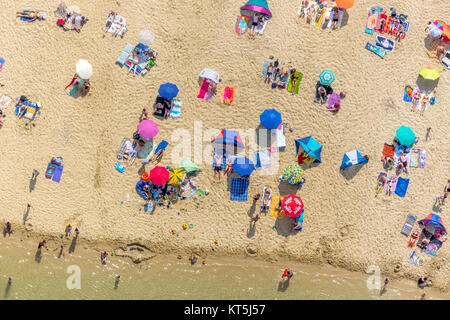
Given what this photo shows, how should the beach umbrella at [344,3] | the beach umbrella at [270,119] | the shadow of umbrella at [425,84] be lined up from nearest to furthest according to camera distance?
the beach umbrella at [270,119]
the beach umbrella at [344,3]
the shadow of umbrella at [425,84]

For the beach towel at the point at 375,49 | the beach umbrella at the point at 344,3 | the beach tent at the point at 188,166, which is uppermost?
the beach umbrella at the point at 344,3

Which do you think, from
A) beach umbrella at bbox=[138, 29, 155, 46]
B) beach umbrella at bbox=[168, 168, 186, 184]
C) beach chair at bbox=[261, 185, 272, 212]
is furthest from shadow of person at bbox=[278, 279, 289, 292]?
beach umbrella at bbox=[138, 29, 155, 46]

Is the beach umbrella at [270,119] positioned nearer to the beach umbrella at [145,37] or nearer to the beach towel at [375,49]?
the beach towel at [375,49]

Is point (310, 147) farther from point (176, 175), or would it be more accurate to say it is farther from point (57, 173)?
point (57, 173)

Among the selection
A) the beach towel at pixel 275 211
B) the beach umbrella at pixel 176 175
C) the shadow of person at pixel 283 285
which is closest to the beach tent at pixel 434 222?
the beach towel at pixel 275 211

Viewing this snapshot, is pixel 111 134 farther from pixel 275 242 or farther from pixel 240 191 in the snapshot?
pixel 275 242
